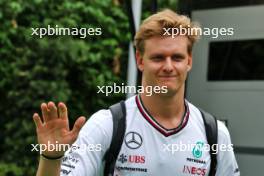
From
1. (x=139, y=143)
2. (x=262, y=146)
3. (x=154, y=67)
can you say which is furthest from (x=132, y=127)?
(x=262, y=146)

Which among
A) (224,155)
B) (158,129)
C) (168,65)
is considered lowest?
(224,155)

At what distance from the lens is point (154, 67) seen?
100 inches

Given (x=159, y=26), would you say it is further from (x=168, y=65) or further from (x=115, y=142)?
(x=115, y=142)

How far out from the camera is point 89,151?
244 cm

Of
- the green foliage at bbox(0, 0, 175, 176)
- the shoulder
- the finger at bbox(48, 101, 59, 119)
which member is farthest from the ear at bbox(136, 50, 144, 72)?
the green foliage at bbox(0, 0, 175, 176)

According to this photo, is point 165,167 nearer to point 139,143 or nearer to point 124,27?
point 139,143

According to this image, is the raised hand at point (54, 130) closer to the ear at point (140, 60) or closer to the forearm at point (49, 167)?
the forearm at point (49, 167)

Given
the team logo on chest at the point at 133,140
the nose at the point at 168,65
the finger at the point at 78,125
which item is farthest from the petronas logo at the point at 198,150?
the finger at the point at 78,125

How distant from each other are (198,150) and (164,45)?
1.41ft

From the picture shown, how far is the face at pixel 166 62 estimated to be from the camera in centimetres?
253

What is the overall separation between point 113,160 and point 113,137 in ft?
0.28

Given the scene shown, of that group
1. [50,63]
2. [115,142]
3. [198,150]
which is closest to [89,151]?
[115,142]

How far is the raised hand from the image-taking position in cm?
225

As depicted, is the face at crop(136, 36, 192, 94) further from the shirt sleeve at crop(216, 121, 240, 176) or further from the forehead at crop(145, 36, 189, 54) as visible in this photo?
the shirt sleeve at crop(216, 121, 240, 176)
